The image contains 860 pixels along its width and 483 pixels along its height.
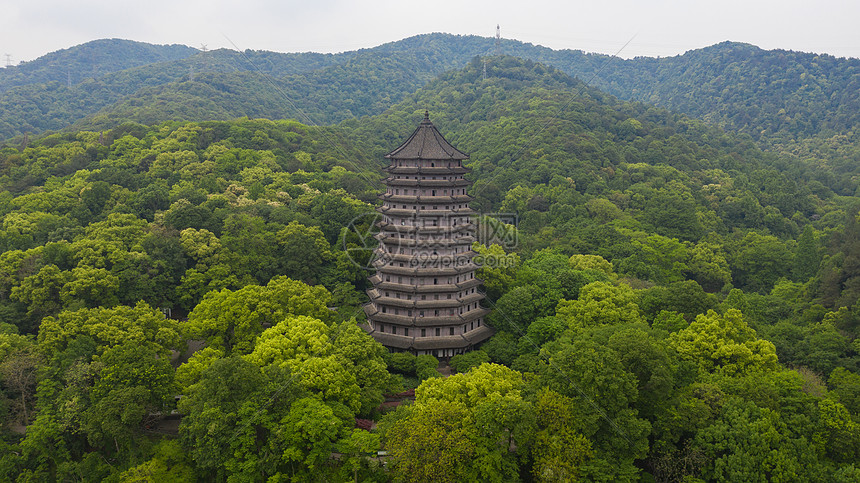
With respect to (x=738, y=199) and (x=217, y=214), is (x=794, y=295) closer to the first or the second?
(x=738, y=199)

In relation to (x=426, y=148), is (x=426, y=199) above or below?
below

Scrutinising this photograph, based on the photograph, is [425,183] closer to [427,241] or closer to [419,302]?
[427,241]

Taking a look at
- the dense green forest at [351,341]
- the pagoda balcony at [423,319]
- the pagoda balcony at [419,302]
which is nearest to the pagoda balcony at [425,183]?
the pagoda balcony at [419,302]

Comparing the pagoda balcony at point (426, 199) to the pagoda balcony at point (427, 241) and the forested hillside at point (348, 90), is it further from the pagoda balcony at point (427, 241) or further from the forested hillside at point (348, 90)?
the forested hillside at point (348, 90)

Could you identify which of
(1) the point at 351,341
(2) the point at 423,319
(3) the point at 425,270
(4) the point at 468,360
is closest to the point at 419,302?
(2) the point at 423,319

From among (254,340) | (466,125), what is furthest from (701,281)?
(466,125)

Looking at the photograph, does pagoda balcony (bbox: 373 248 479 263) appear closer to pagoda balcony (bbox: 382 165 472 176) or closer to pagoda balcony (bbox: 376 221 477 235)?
pagoda balcony (bbox: 376 221 477 235)

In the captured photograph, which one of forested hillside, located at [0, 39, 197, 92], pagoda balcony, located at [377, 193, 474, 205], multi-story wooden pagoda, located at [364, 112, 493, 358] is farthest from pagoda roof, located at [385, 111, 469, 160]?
forested hillside, located at [0, 39, 197, 92]
